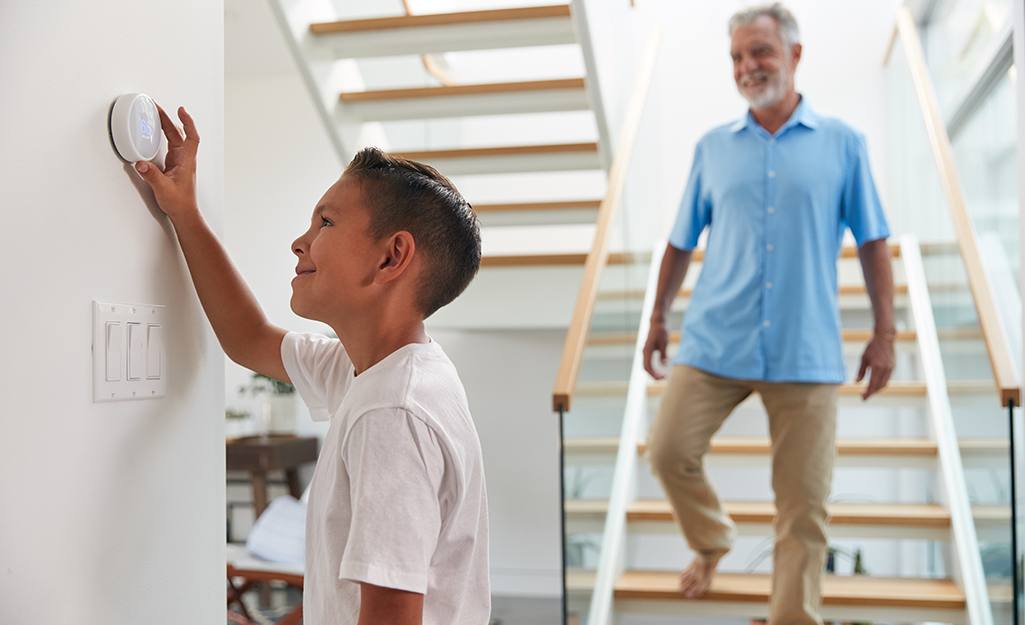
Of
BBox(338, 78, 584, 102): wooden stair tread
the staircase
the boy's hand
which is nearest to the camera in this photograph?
the boy's hand

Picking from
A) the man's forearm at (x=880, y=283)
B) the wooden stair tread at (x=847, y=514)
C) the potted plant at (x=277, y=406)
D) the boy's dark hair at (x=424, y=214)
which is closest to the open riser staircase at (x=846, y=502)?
the wooden stair tread at (x=847, y=514)

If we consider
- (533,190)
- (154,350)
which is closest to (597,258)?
(154,350)

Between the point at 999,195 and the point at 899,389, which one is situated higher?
the point at 999,195

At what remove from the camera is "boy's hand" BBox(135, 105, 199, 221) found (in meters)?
1.06

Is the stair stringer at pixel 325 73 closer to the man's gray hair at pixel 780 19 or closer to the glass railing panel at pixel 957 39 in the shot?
the man's gray hair at pixel 780 19

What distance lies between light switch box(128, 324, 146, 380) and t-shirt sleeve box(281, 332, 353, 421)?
234 millimetres

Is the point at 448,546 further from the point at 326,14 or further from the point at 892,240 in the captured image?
the point at 892,240

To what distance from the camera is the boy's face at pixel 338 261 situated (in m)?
0.99

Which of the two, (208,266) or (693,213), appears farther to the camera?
(693,213)

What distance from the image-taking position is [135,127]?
3.27 ft

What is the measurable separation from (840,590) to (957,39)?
2.59 m

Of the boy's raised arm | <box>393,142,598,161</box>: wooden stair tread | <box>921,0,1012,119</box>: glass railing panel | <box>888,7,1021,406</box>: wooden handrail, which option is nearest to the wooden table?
<box>393,142,598,161</box>: wooden stair tread

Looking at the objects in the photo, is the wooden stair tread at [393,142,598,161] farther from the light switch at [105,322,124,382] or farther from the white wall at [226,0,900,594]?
the light switch at [105,322,124,382]

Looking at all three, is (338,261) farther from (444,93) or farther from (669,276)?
(444,93)
